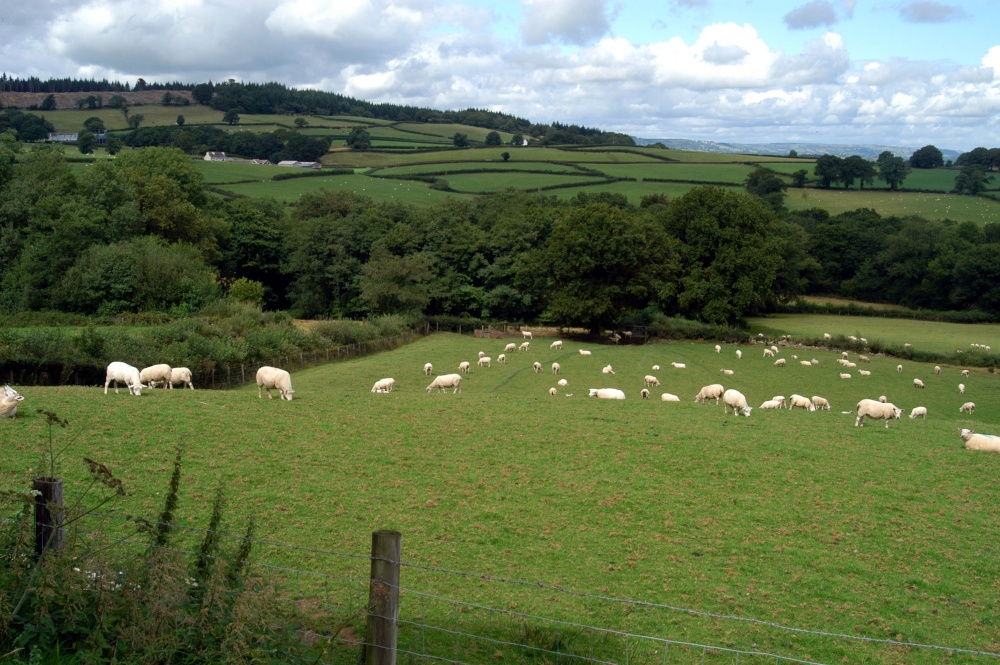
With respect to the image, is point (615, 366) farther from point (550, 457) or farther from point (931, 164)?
point (931, 164)

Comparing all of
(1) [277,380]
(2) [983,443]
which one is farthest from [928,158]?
(1) [277,380]

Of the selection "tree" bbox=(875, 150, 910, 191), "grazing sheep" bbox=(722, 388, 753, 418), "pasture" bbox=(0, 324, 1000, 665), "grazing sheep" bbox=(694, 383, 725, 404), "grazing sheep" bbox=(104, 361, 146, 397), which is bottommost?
"grazing sheep" bbox=(694, 383, 725, 404)

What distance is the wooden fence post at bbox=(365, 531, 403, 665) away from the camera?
575 centimetres

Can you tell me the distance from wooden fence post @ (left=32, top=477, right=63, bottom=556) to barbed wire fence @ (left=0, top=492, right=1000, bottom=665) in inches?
16.1

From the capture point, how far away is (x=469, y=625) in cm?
1027

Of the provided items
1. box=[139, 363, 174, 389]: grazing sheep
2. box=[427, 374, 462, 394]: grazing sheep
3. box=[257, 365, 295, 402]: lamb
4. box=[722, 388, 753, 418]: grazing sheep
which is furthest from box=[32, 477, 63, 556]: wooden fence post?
box=[427, 374, 462, 394]: grazing sheep

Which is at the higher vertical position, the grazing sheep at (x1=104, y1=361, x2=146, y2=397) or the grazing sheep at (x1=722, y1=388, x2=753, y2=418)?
the grazing sheep at (x1=104, y1=361, x2=146, y2=397)

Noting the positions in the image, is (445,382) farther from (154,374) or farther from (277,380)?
(154,374)

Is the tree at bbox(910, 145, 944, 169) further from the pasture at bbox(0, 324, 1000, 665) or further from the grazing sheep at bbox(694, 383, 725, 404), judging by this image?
the pasture at bbox(0, 324, 1000, 665)

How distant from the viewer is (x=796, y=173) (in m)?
127

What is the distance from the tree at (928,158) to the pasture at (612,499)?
153m

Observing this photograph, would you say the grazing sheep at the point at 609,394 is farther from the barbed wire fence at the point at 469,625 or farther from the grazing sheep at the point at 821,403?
the barbed wire fence at the point at 469,625

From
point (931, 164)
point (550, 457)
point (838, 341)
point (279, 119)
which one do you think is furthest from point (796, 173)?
point (550, 457)

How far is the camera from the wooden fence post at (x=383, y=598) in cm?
575
